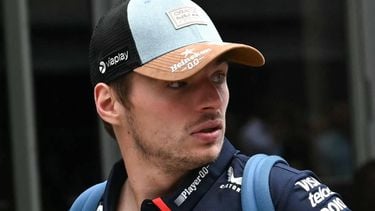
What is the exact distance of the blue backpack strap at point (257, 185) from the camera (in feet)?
7.64

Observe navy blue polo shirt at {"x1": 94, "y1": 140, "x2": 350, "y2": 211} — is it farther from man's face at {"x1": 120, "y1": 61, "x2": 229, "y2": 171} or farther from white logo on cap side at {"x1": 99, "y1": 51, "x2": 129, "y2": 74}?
white logo on cap side at {"x1": 99, "y1": 51, "x2": 129, "y2": 74}

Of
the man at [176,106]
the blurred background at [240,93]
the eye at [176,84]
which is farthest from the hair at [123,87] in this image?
the blurred background at [240,93]

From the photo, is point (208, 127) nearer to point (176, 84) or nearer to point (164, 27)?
point (176, 84)

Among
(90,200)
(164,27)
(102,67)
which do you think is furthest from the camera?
(90,200)

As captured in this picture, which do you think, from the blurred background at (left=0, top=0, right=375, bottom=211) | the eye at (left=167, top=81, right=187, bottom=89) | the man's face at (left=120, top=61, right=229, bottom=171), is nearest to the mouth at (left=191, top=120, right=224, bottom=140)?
the man's face at (left=120, top=61, right=229, bottom=171)

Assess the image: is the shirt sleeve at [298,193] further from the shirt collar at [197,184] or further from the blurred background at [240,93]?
the blurred background at [240,93]

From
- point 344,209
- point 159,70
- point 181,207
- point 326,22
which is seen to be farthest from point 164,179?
point 326,22

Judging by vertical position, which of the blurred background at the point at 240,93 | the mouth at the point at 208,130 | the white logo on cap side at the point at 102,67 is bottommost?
the blurred background at the point at 240,93

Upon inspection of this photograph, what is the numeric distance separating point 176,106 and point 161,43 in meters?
0.16

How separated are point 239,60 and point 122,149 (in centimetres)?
38

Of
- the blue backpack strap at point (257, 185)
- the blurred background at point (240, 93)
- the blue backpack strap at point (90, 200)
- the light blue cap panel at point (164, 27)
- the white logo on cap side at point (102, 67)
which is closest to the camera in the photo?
the blue backpack strap at point (257, 185)

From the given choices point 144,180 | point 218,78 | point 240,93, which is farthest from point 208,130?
point 240,93

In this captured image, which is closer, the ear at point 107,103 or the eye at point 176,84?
the eye at point 176,84

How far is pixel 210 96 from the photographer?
242cm
